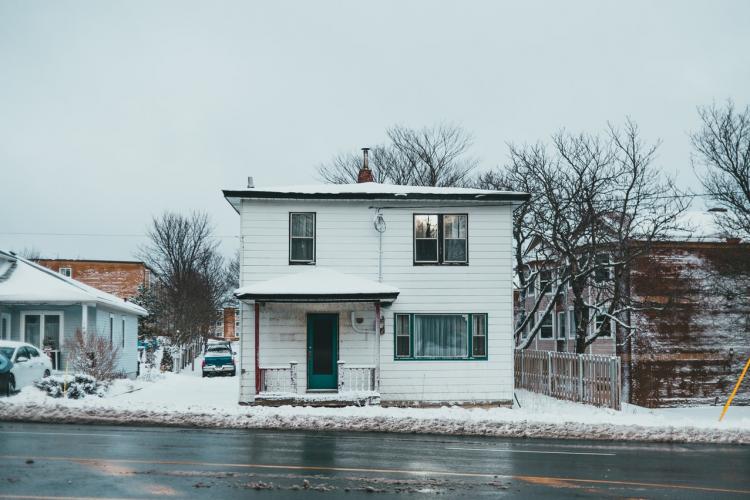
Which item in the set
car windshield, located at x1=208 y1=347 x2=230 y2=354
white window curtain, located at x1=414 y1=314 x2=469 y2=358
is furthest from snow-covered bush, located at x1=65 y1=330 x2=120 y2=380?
car windshield, located at x1=208 y1=347 x2=230 y2=354

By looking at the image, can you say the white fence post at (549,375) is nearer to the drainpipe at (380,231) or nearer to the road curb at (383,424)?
the drainpipe at (380,231)

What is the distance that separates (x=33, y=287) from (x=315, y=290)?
1327cm

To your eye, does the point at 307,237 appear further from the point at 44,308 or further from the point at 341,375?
the point at 44,308

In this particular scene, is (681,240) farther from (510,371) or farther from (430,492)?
(430,492)

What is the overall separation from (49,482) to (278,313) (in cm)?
1382

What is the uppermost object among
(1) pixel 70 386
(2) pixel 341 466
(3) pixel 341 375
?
(3) pixel 341 375

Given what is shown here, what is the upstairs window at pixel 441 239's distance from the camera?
2472cm

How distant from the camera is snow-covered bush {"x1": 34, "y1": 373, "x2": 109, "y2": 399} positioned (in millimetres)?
23375

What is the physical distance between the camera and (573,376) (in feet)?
81.5

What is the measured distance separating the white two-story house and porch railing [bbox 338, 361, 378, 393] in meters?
0.12

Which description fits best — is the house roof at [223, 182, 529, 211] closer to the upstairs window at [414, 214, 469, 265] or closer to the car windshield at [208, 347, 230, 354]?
the upstairs window at [414, 214, 469, 265]

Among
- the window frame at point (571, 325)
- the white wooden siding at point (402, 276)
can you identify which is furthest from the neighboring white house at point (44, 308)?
the window frame at point (571, 325)

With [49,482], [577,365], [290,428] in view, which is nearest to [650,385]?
[577,365]

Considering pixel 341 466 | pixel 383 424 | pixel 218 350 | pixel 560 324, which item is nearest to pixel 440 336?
pixel 383 424
